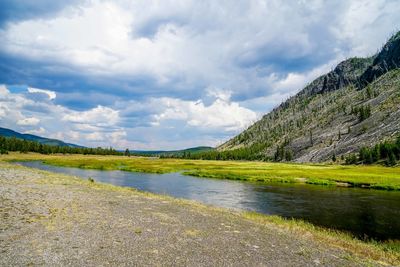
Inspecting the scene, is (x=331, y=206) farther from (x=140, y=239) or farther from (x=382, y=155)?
(x=382, y=155)

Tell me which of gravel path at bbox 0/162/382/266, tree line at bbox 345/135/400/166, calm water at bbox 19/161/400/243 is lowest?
calm water at bbox 19/161/400/243

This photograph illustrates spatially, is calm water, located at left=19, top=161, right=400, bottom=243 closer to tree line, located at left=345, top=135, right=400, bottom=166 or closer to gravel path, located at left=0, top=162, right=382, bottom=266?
gravel path, located at left=0, top=162, right=382, bottom=266

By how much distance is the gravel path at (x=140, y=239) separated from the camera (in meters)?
16.7

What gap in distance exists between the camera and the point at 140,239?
2016 cm

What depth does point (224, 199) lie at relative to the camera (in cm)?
5212

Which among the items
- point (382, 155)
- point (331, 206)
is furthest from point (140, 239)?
point (382, 155)

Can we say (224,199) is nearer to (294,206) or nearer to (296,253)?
(294,206)

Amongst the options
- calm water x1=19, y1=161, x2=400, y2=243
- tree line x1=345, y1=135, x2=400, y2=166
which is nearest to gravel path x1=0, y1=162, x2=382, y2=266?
calm water x1=19, y1=161, x2=400, y2=243

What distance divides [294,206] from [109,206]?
2755 cm

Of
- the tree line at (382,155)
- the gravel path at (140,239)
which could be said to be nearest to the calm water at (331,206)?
the gravel path at (140,239)

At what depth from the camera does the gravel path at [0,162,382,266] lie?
16.7 meters

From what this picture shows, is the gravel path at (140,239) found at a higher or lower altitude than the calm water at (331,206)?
higher

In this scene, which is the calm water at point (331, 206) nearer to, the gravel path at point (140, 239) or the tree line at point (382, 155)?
the gravel path at point (140, 239)

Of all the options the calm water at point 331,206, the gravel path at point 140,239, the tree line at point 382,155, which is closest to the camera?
the gravel path at point 140,239
